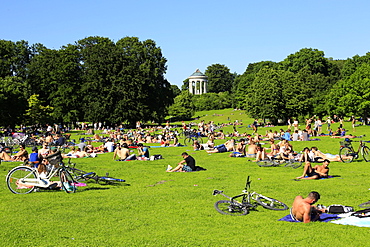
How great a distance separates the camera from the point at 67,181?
535 inches

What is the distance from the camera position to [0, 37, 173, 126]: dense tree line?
62.3 meters

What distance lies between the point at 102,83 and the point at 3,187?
165 ft

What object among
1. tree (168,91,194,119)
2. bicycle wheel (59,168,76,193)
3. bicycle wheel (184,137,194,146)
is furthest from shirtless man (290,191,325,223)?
tree (168,91,194,119)

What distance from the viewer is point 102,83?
210ft

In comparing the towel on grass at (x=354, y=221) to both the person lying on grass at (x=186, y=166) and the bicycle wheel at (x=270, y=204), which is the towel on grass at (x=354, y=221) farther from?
the person lying on grass at (x=186, y=166)

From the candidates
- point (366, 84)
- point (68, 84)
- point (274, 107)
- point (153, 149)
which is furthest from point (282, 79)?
point (153, 149)

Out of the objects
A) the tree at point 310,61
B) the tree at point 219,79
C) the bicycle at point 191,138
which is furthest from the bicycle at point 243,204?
the tree at point 219,79

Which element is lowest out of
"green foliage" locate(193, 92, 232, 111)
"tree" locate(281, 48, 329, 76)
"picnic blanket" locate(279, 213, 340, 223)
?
"picnic blanket" locate(279, 213, 340, 223)

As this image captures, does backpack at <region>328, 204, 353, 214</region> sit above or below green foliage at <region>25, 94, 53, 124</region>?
below

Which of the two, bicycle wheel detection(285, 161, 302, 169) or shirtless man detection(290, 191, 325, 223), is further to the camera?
Result: bicycle wheel detection(285, 161, 302, 169)

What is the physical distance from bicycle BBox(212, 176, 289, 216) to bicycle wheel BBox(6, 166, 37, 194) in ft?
20.1

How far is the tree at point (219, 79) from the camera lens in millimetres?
162625

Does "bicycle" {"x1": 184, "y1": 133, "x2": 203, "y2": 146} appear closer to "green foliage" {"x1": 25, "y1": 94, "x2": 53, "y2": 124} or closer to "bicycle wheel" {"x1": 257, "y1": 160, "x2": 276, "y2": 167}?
"bicycle wheel" {"x1": 257, "y1": 160, "x2": 276, "y2": 167}

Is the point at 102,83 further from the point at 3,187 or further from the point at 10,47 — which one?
the point at 3,187
